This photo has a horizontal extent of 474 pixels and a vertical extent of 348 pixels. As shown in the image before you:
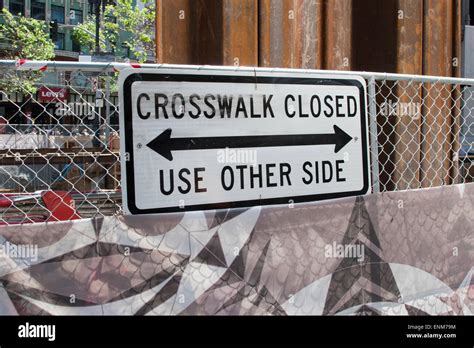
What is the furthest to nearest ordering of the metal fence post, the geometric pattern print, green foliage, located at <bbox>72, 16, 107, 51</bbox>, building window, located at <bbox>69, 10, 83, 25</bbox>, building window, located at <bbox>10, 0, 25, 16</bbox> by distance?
building window, located at <bbox>69, 10, 83, 25</bbox>
building window, located at <bbox>10, 0, 25, 16</bbox>
green foliage, located at <bbox>72, 16, 107, 51</bbox>
the metal fence post
the geometric pattern print

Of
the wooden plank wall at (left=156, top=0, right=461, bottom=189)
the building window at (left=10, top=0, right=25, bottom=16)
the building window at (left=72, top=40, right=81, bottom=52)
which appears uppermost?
the building window at (left=10, top=0, right=25, bottom=16)

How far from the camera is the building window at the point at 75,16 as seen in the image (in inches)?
1809

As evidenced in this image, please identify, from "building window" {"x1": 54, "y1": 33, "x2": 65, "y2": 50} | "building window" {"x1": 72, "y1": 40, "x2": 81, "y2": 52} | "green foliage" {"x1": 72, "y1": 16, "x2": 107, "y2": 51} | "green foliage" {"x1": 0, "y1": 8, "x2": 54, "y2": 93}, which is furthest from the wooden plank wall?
"building window" {"x1": 72, "y1": 40, "x2": 81, "y2": 52}

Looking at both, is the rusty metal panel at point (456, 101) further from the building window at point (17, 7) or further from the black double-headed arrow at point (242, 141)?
the building window at point (17, 7)

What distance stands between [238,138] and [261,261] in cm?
74

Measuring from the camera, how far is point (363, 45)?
475cm

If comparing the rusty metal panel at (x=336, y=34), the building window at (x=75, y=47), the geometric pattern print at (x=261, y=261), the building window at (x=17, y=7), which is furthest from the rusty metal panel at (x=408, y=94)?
the building window at (x=75, y=47)

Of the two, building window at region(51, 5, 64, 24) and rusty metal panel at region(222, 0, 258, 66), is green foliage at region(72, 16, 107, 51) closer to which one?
building window at region(51, 5, 64, 24)

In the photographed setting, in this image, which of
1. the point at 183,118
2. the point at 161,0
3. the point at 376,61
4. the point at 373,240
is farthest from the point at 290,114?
the point at 376,61

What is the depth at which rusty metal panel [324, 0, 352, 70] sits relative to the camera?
4496 millimetres

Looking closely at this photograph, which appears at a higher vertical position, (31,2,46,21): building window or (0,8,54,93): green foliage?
(31,2,46,21): building window

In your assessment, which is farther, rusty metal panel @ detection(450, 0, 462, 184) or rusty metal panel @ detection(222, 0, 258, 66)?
rusty metal panel @ detection(450, 0, 462, 184)

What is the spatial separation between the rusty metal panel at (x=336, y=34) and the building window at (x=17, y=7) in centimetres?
4299

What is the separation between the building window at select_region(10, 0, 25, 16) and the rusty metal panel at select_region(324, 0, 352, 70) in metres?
43.0
